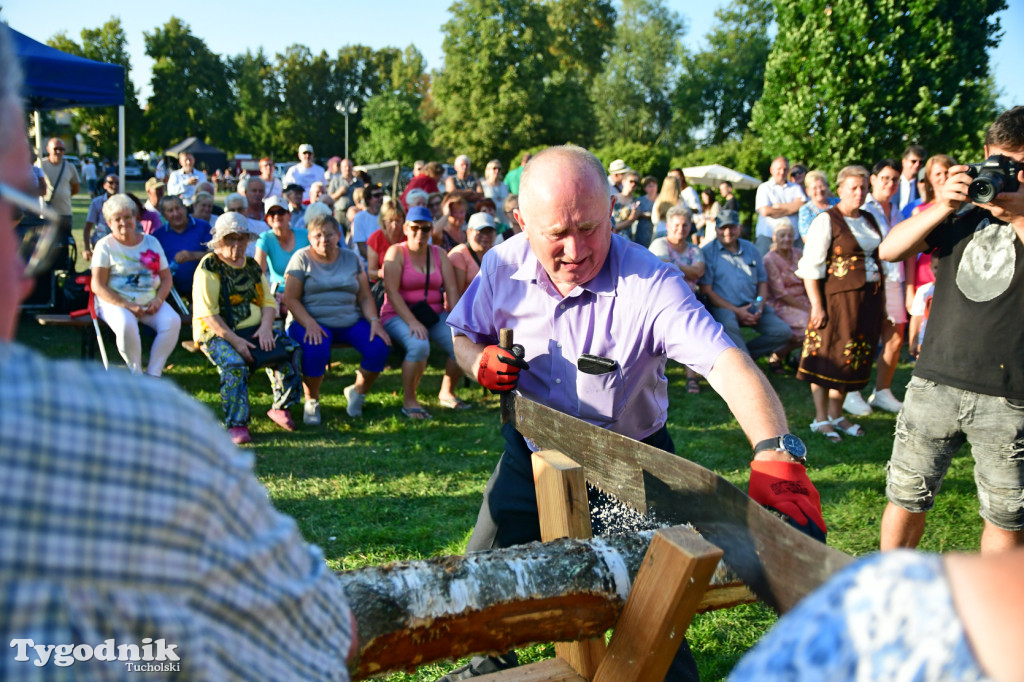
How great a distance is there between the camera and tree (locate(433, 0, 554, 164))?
4331cm

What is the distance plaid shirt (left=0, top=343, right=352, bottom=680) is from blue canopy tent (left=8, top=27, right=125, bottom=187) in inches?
372

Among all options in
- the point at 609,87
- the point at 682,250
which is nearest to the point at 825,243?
the point at 682,250

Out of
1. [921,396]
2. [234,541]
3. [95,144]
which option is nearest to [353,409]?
[921,396]

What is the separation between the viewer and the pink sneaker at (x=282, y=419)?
242 inches

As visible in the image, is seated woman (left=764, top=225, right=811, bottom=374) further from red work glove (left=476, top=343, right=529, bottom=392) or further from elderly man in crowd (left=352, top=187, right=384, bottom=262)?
red work glove (left=476, top=343, right=529, bottom=392)

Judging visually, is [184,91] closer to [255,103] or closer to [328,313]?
[255,103]

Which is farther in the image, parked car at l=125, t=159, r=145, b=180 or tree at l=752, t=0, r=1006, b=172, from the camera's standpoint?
parked car at l=125, t=159, r=145, b=180

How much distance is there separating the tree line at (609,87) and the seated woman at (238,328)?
13961 millimetres

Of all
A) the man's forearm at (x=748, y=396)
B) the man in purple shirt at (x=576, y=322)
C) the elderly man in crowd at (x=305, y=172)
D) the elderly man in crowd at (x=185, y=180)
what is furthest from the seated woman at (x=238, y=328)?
the elderly man in crowd at (x=185, y=180)

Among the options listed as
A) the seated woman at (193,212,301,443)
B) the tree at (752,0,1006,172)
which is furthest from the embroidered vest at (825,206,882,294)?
the tree at (752,0,1006,172)

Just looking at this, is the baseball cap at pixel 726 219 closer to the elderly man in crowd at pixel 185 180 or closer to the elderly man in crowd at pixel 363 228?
the elderly man in crowd at pixel 363 228

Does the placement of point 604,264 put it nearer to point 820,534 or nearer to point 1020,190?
point 820,534

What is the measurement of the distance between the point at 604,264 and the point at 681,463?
104cm

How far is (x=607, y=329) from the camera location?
272 cm
